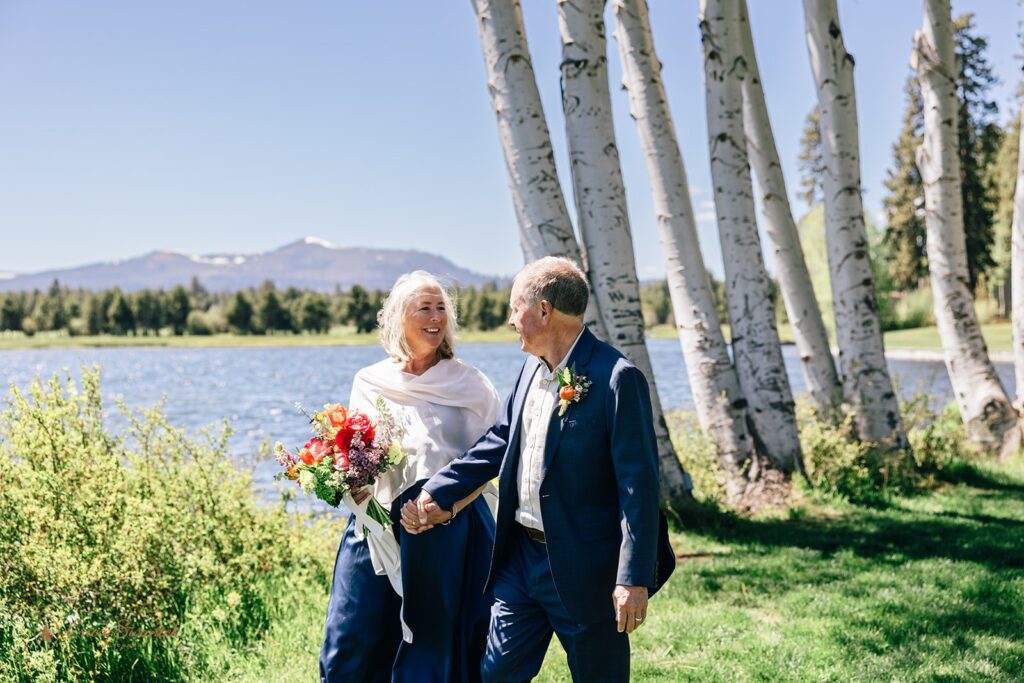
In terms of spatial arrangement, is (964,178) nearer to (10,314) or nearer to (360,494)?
(360,494)

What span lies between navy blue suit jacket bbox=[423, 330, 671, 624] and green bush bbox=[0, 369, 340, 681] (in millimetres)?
2343

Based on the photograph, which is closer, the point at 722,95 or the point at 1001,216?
the point at 722,95

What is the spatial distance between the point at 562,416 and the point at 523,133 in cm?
353

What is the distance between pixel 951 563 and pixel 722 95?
4.55 metres

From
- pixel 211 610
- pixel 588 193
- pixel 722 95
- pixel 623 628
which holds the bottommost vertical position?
pixel 211 610

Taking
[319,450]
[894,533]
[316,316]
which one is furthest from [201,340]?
[319,450]

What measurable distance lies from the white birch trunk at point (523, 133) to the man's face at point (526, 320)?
121 inches

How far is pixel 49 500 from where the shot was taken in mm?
4336

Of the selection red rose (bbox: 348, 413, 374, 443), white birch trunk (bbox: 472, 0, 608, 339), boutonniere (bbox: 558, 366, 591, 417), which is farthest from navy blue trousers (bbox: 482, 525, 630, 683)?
white birch trunk (bbox: 472, 0, 608, 339)

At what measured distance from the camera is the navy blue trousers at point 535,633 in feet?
9.32

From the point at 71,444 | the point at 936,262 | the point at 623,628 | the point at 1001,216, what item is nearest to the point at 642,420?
the point at 623,628

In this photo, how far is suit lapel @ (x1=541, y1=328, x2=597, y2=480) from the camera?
289 cm

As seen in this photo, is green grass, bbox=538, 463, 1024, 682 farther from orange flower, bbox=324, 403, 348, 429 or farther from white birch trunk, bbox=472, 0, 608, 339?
white birch trunk, bbox=472, 0, 608, 339

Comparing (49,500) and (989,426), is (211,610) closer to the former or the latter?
(49,500)
